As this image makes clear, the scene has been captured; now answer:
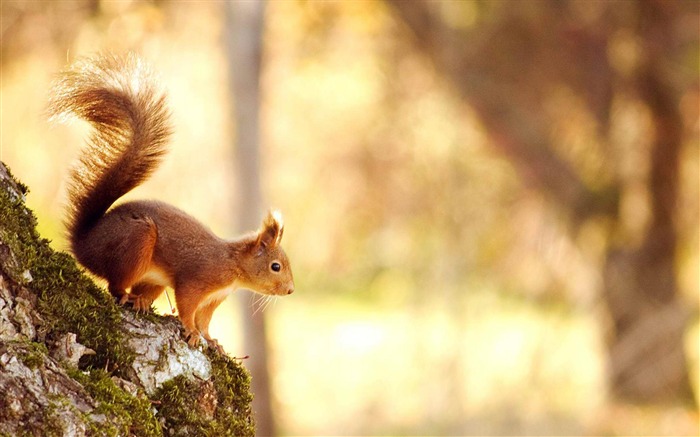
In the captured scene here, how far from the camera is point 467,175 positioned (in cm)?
602

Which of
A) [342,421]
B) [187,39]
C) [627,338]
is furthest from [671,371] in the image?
[187,39]

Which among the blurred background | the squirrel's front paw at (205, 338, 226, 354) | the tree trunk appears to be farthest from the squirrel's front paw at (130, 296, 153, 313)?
the tree trunk

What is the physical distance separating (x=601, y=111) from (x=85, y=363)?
572 cm

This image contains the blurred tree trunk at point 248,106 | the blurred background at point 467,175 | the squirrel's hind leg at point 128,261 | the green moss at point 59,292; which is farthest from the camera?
the blurred background at point 467,175

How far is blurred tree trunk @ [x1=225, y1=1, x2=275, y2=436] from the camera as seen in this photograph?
5.34 m

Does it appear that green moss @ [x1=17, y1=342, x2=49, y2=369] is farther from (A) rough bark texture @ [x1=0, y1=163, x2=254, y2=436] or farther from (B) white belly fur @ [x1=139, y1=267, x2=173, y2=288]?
(B) white belly fur @ [x1=139, y1=267, x2=173, y2=288]

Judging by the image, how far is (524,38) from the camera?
6.86 m

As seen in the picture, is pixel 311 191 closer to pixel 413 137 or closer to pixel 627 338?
pixel 413 137

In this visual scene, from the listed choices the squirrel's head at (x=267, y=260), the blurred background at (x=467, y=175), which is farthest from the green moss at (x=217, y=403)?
the blurred background at (x=467, y=175)

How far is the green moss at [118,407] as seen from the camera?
136cm

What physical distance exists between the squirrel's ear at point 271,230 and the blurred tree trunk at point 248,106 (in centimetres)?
334

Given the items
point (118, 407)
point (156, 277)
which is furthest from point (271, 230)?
point (118, 407)

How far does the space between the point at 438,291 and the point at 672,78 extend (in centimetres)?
223

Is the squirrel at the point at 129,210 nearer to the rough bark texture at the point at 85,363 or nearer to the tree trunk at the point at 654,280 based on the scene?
the rough bark texture at the point at 85,363
